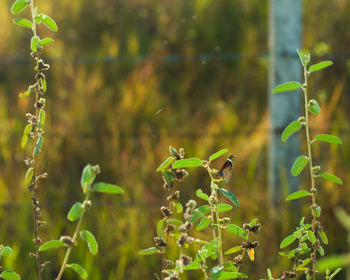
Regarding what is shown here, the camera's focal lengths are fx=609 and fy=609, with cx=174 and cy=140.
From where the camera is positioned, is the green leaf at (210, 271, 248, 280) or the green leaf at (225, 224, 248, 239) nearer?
the green leaf at (210, 271, 248, 280)

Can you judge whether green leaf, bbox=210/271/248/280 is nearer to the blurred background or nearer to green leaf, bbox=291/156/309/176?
green leaf, bbox=291/156/309/176

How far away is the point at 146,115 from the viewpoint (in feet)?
12.3

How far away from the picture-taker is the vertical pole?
295cm

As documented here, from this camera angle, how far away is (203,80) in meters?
4.43

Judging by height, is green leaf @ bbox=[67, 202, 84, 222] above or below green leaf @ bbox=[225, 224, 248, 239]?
above

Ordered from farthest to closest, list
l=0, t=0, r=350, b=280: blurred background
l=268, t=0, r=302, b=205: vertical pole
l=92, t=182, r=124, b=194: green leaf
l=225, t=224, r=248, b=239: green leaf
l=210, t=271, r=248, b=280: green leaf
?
l=268, t=0, r=302, b=205: vertical pole
l=0, t=0, r=350, b=280: blurred background
l=225, t=224, r=248, b=239: green leaf
l=210, t=271, r=248, b=280: green leaf
l=92, t=182, r=124, b=194: green leaf

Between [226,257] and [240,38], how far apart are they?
2517 mm

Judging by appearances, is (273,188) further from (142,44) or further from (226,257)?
(142,44)

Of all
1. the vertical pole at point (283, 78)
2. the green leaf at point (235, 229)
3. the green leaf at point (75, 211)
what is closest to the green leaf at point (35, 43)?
the green leaf at point (75, 211)

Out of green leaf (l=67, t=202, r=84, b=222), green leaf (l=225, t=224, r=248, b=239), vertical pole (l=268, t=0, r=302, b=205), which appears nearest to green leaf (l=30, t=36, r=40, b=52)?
green leaf (l=67, t=202, r=84, b=222)

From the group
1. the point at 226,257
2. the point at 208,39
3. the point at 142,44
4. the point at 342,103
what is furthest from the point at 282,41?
the point at 142,44

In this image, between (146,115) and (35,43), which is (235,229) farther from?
(146,115)

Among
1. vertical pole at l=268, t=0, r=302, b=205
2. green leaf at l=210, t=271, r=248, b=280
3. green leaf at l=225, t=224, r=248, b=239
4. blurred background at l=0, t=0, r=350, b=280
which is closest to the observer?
green leaf at l=210, t=271, r=248, b=280

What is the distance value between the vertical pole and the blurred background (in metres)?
0.09
